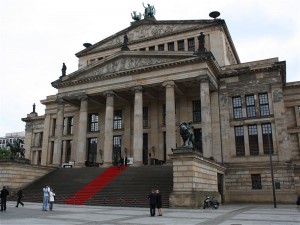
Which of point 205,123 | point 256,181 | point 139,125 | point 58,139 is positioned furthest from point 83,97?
point 256,181

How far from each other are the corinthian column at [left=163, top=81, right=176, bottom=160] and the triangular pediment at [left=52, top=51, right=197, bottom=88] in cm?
282

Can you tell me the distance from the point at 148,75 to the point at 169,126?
7.62m

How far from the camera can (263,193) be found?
36.0 metres

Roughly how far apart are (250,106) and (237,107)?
162cm

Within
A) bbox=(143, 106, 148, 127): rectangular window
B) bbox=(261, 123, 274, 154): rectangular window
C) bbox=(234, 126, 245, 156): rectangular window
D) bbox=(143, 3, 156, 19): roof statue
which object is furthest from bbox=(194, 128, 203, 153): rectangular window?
bbox=(143, 3, 156, 19): roof statue

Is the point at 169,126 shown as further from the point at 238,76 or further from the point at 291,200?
the point at 291,200

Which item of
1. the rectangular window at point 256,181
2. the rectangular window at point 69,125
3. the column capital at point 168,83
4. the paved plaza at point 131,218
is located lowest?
Result: the paved plaza at point 131,218

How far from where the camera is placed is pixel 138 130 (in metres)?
38.4

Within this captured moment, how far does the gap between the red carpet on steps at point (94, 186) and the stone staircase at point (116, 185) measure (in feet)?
1.69

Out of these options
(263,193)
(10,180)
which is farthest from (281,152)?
(10,180)

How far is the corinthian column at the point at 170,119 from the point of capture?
36.0 meters

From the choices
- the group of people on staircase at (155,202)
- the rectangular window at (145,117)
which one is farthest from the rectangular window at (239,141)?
the group of people on staircase at (155,202)

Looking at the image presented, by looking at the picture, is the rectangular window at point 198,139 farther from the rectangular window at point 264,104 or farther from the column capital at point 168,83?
the rectangular window at point 264,104

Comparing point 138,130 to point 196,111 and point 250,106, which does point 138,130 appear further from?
point 250,106
